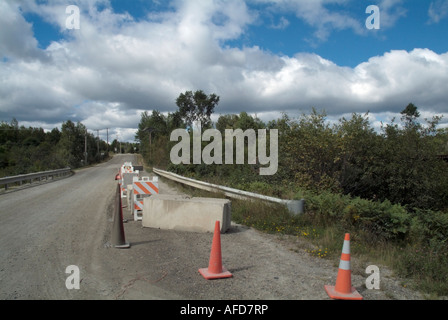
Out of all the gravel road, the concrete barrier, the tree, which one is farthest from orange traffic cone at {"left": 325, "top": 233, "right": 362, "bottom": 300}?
the tree

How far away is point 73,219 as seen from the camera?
31.6ft

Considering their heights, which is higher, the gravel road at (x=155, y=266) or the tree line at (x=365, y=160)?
the tree line at (x=365, y=160)

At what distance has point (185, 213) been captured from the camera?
8250 millimetres

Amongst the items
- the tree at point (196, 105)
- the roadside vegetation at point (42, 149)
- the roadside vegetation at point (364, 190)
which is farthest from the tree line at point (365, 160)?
the tree at point (196, 105)

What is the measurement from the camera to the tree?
156 ft

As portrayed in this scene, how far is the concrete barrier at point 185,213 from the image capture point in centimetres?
805

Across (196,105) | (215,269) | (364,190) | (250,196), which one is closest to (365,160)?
(364,190)

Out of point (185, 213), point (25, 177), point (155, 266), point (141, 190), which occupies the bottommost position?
point (155, 266)

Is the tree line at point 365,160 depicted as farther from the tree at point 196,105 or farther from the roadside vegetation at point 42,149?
the tree at point 196,105

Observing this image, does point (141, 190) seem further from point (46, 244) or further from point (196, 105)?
point (196, 105)

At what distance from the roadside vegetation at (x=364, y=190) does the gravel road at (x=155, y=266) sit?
73cm

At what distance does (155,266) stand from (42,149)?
43.2 m

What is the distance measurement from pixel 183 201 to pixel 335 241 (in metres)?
3.58

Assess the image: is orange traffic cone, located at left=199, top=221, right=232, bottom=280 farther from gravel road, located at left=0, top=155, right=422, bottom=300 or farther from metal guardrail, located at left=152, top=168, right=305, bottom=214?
metal guardrail, located at left=152, top=168, right=305, bottom=214
